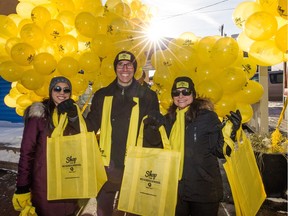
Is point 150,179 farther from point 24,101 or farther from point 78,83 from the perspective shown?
point 24,101

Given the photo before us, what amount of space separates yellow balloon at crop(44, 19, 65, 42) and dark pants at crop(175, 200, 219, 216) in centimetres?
239

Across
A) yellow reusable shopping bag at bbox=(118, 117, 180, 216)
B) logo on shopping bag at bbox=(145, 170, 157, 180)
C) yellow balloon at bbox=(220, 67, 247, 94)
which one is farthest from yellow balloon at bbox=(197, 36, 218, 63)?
logo on shopping bag at bbox=(145, 170, 157, 180)

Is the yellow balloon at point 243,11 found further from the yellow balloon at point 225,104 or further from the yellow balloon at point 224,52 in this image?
the yellow balloon at point 225,104

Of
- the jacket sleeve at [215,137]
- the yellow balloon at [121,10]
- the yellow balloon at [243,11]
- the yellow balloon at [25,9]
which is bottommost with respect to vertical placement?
the jacket sleeve at [215,137]

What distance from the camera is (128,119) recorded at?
238cm

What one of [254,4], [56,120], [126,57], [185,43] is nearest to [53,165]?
[56,120]

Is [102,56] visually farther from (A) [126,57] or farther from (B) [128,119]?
(B) [128,119]

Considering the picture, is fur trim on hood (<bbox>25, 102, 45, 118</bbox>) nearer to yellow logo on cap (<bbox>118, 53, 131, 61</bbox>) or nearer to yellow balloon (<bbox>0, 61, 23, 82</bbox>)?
yellow logo on cap (<bbox>118, 53, 131, 61</bbox>)

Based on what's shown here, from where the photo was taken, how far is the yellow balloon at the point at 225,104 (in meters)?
2.85

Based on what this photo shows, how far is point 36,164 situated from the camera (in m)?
2.25

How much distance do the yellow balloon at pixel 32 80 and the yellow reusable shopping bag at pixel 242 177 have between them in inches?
91.5

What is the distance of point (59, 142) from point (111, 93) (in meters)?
0.67

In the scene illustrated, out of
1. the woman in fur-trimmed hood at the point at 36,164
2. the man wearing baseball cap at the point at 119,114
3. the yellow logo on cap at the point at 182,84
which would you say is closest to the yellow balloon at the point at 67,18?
the man wearing baseball cap at the point at 119,114

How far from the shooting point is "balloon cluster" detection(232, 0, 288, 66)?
2525 mm
